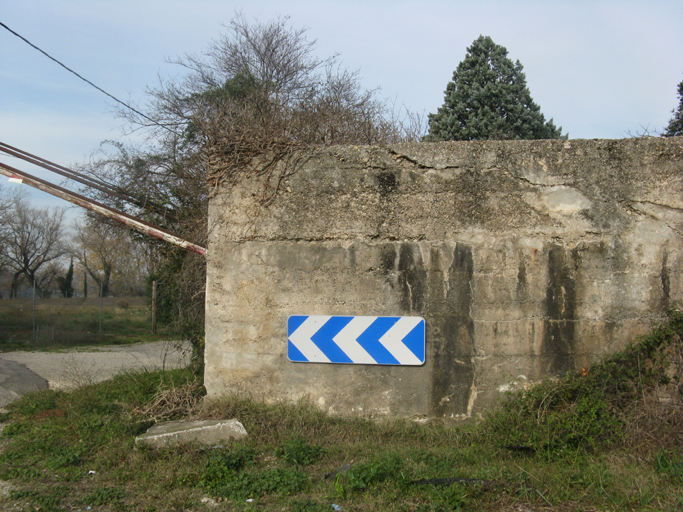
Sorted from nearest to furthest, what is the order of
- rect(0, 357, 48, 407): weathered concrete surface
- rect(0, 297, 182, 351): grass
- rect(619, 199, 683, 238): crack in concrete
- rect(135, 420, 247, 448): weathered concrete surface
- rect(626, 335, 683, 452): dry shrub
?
rect(626, 335, 683, 452): dry shrub
rect(135, 420, 247, 448): weathered concrete surface
rect(619, 199, 683, 238): crack in concrete
rect(0, 357, 48, 407): weathered concrete surface
rect(0, 297, 182, 351): grass

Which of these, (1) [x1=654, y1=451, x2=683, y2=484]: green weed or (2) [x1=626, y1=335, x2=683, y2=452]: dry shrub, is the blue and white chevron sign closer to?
(2) [x1=626, y1=335, x2=683, y2=452]: dry shrub

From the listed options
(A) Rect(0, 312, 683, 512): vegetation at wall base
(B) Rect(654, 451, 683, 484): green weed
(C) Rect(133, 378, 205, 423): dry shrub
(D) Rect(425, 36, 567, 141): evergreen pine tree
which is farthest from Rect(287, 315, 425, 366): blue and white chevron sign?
(D) Rect(425, 36, 567, 141): evergreen pine tree

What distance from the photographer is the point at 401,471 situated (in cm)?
376

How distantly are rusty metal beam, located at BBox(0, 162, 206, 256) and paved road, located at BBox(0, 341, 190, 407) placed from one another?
58.0 inches

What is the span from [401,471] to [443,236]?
7.32ft

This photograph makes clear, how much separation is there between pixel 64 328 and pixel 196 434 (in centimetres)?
1471

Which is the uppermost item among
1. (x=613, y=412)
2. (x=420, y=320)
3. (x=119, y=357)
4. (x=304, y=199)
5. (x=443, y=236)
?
(x=304, y=199)

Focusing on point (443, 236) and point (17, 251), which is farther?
point (17, 251)

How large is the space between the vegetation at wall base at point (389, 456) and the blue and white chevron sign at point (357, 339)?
0.57 m

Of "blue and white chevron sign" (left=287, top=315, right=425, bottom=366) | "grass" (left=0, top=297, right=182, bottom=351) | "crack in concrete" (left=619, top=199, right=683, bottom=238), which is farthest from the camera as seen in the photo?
"grass" (left=0, top=297, right=182, bottom=351)

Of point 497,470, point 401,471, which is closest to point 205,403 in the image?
point 401,471

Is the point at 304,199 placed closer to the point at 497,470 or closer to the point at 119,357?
the point at 497,470

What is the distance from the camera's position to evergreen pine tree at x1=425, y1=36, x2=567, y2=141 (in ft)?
52.0

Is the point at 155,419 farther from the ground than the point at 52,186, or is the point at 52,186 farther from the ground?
the point at 52,186
